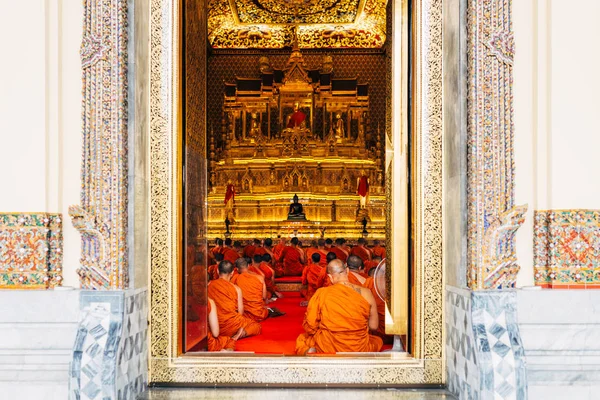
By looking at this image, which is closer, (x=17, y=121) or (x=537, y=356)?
(x=537, y=356)

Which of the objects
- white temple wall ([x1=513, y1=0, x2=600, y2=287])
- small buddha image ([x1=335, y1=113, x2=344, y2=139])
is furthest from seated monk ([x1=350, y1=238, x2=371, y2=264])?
white temple wall ([x1=513, y1=0, x2=600, y2=287])

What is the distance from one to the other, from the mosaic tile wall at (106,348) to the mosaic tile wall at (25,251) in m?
0.47

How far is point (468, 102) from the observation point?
3.91 m

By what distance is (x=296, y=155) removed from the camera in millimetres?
13242

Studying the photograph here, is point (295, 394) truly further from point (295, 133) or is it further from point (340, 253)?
point (295, 133)

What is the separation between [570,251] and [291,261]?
8.56 m

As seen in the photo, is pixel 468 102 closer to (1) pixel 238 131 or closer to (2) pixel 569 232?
(2) pixel 569 232

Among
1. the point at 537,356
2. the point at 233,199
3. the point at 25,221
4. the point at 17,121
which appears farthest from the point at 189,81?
the point at 233,199

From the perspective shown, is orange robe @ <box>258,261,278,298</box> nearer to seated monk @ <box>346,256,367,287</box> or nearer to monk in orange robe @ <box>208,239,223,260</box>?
monk in orange robe @ <box>208,239,223,260</box>

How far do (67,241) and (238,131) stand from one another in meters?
9.47

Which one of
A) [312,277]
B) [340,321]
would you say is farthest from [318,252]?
[340,321]

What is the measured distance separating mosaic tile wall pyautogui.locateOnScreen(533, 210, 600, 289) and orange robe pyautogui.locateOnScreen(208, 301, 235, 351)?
11.0ft

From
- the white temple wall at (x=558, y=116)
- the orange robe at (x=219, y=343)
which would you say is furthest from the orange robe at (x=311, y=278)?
the white temple wall at (x=558, y=116)

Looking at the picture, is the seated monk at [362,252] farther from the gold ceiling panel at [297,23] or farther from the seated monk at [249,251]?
the gold ceiling panel at [297,23]
